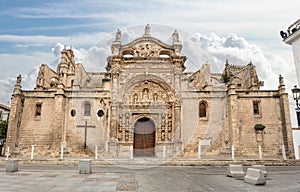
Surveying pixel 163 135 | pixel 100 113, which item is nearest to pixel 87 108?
pixel 100 113

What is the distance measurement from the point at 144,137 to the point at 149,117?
2254mm

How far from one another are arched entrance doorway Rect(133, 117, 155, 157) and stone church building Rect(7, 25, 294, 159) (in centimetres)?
11

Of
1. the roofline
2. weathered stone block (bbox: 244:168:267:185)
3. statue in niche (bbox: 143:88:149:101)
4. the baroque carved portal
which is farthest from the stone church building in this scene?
the roofline

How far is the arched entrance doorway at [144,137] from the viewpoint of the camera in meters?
27.2

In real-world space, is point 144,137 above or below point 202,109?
below

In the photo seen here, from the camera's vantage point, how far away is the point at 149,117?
27.4m

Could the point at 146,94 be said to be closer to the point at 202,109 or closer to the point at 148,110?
the point at 148,110

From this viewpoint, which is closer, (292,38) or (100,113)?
(292,38)

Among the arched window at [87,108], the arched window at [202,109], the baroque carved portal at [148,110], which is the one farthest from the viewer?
the arched window at [202,109]

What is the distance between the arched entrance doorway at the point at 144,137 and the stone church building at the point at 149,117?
0.11 meters

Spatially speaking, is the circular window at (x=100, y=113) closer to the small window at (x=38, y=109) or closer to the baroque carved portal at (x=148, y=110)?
the baroque carved portal at (x=148, y=110)

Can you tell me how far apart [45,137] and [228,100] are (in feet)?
62.7

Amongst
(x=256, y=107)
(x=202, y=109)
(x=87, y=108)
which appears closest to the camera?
(x=256, y=107)

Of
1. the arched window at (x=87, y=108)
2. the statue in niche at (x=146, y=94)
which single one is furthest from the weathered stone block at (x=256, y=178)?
the arched window at (x=87, y=108)
